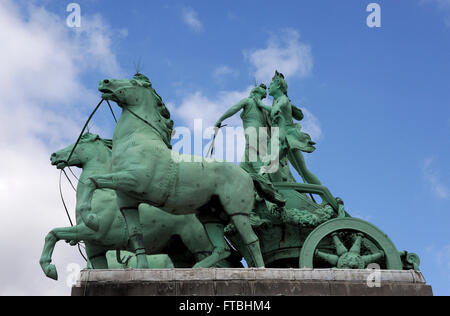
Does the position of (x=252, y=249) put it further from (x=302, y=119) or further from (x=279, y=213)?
(x=302, y=119)

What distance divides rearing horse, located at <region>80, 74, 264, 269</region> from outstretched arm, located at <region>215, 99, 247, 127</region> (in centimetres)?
303

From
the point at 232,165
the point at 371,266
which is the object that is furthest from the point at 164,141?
the point at 371,266

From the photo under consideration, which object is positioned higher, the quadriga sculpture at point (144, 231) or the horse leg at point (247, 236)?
the quadriga sculpture at point (144, 231)

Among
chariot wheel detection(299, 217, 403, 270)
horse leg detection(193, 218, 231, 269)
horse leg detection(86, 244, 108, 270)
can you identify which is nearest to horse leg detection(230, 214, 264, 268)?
horse leg detection(193, 218, 231, 269)

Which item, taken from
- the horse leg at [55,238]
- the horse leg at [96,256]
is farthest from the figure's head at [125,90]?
the horse leg at [96,256]

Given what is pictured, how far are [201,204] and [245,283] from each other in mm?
1710

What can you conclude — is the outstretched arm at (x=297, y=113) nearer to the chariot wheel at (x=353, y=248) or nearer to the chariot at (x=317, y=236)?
the chariot at (x=317, y=236)

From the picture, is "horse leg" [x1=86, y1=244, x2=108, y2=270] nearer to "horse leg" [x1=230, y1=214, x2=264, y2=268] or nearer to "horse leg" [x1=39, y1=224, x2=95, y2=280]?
"horse leg" [x1=39, y1=224, x2=95, y2=280]

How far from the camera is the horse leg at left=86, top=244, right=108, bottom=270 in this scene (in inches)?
520

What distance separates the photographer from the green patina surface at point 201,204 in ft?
36.1

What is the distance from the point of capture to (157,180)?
35.7 feet

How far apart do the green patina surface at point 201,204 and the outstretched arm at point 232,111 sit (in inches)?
1.1

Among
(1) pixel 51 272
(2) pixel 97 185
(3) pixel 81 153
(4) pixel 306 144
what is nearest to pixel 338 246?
(4) pixel 306 144
